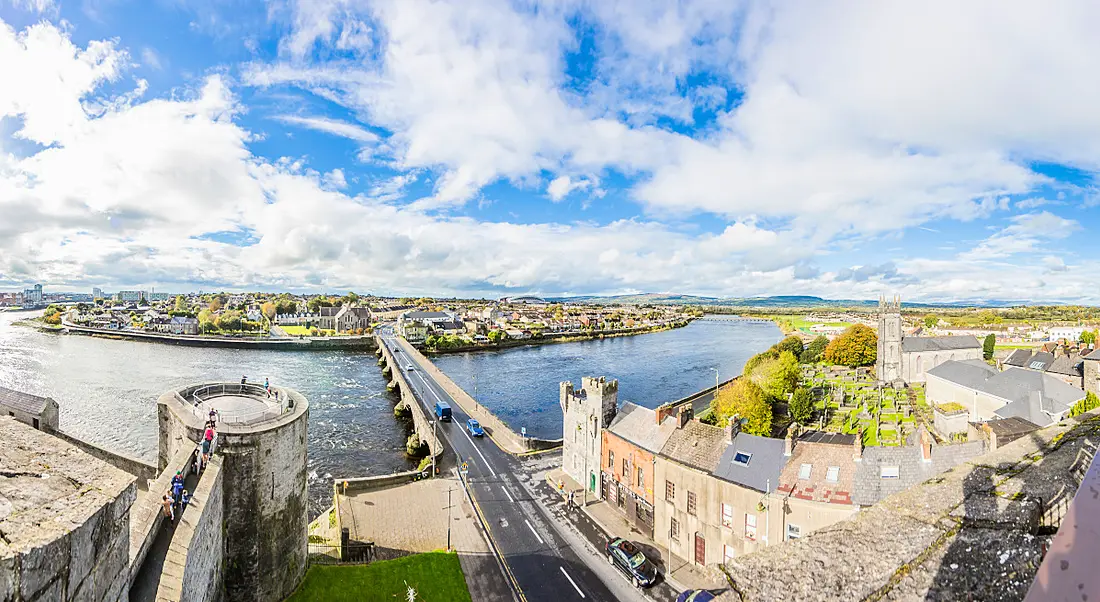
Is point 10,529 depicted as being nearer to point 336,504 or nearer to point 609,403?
point 336,504

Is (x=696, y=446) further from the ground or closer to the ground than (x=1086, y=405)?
further from the ground

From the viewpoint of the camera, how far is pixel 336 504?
24406mm

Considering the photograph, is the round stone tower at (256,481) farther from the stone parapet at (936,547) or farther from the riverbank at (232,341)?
the riverbank at (232,341)

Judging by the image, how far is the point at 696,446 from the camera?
21844 mm

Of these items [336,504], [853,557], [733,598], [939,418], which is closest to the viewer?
[733,598]

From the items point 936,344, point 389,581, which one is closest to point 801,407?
point 389,581

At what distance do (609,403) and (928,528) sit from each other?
24388 mm

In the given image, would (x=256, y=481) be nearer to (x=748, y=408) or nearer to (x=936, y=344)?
(x=748, y=408)

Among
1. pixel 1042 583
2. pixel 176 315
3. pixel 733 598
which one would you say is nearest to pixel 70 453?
pixel 733 598

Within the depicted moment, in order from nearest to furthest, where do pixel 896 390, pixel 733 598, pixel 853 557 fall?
pixel 733 598
pixel 853 557
pixel 896 390

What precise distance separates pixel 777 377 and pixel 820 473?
3418 centimetres

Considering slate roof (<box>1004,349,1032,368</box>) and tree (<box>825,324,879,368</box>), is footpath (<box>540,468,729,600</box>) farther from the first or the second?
tree (<box>825,324,879,368</box>)

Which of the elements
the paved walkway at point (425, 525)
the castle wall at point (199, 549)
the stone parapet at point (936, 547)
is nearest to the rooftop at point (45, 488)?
the castle wall at point (199, 549)

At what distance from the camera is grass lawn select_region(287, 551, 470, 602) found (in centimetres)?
1591
